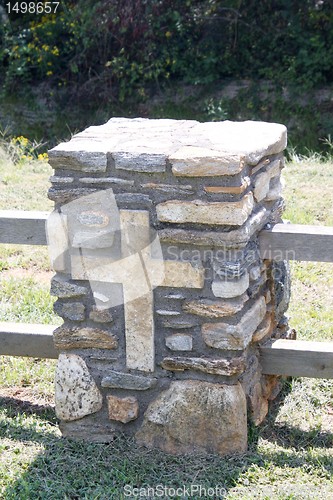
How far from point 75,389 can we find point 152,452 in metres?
0.43

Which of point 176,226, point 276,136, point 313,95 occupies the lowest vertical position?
point 313,95

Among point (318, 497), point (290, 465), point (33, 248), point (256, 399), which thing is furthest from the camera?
point (33, 248)

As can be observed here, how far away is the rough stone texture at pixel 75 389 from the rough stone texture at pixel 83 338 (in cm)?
6

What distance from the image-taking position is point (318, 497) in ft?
9.82

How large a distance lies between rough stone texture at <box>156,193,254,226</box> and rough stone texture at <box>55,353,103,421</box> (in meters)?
0.79

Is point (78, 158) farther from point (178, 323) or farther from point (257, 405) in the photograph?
point (257, 405)

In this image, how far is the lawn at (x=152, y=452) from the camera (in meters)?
3.09

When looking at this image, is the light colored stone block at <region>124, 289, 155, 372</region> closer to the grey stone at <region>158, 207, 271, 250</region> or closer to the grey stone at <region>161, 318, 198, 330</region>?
the grey stone at <region>161, 318, 198, 330</region>

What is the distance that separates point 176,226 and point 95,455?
107 cm

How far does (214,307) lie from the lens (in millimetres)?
3107

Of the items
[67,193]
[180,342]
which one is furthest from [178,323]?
[67,193]

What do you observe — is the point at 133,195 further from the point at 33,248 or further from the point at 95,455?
the point at 33,248

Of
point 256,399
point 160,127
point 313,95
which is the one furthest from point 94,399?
point 313,95

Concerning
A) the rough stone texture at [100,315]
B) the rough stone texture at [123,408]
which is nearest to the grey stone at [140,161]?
the rough stone texture at [100,315]
